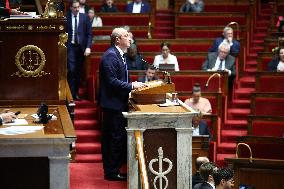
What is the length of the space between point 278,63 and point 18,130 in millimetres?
4719

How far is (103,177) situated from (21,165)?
1272mm

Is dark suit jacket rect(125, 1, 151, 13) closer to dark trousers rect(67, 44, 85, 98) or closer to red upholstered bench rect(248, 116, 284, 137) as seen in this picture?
dark trousers rect(67, 44, 85, 98)

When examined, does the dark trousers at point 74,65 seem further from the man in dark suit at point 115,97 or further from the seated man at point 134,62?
the man in dark suit at point 115,97

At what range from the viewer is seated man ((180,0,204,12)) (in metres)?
10.7

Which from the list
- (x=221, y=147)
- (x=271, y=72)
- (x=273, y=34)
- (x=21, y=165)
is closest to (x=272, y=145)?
(x=221, y=147)

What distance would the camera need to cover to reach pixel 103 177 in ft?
18.5

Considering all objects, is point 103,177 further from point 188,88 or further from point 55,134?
point 188,88

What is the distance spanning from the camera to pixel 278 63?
840cm

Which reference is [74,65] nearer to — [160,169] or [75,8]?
[75,8]

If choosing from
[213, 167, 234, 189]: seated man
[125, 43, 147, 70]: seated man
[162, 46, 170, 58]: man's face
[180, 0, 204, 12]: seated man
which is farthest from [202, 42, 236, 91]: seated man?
[213, 167, 234, 189]: seated man

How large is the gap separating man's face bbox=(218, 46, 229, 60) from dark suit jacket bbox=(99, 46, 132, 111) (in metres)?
3.19

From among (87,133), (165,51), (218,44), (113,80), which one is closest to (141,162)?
(113,80)

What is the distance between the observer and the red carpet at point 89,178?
5.36 metres

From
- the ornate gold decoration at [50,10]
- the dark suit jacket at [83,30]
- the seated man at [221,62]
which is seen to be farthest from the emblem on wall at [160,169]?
the seated man at [221,62]
